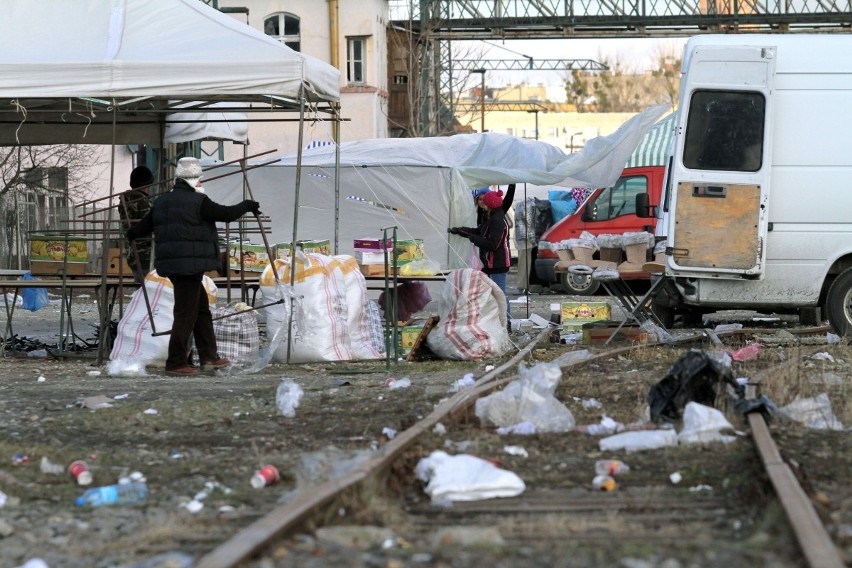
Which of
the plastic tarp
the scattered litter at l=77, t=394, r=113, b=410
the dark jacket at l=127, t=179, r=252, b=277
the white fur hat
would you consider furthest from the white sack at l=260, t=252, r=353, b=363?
the plastic tarp

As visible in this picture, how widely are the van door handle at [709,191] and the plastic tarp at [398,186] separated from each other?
730 cm

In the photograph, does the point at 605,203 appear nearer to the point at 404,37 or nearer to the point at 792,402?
the point at 792,402

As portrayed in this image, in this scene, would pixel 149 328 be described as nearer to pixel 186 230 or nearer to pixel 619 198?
pixel 186 230

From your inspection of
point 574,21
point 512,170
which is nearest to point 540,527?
point 512,170

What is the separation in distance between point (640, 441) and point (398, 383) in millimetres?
3413

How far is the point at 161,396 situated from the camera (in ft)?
31.5

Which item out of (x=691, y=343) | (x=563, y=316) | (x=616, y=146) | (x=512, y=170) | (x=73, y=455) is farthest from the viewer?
(x=512, y=170)

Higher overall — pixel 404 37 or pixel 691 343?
pixel 404 37

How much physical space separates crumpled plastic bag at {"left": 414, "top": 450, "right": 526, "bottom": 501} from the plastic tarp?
14494mm

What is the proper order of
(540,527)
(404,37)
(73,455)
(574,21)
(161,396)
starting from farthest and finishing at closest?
(404,37) → (574,21) → (161,396) → (73,455) → (540,527)

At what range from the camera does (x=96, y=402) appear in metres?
8.99

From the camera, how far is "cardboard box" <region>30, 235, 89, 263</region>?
1274 cm

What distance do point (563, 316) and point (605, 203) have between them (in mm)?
7792

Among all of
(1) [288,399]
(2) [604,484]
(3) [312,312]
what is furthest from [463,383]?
(2) [604,484]
